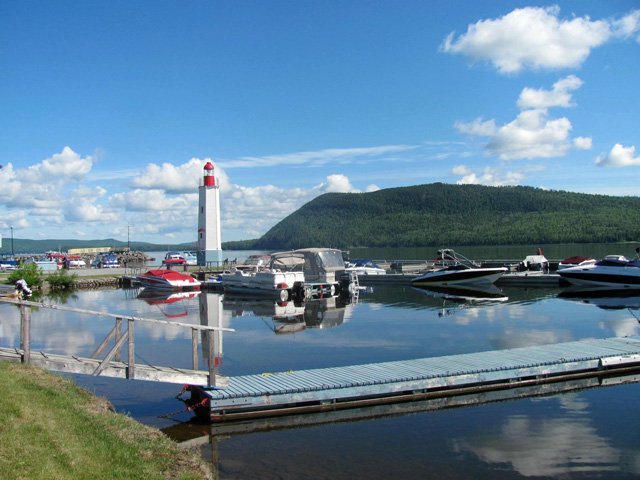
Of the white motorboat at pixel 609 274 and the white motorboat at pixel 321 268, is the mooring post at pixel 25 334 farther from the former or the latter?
the white motorboat at pixel 609 274

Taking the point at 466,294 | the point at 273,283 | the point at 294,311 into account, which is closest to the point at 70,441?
the point at 294,311

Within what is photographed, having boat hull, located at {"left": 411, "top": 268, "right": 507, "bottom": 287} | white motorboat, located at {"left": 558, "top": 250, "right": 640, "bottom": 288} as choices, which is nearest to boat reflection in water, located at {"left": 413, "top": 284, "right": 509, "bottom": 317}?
boat hull, located at {"left": 411, "top": 268, "right": 507, "bottom": 287}

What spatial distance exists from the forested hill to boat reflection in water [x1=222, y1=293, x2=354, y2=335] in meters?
117

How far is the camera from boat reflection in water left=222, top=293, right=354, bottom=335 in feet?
62.8

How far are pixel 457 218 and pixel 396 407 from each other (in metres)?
163

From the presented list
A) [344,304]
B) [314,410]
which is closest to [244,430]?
[314,410]

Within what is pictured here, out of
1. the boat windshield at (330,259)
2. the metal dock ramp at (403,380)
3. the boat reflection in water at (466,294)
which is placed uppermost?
the boat windshield at (330,259)

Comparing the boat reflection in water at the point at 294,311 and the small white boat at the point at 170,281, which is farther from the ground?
the small white boat at the point at 170,281

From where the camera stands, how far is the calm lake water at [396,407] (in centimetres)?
710

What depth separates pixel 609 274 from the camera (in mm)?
29859

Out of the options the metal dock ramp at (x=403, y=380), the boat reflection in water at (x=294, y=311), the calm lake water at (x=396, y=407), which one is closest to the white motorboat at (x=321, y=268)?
the boat reflection in water at (x=294, y=311)

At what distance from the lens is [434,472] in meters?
6.86

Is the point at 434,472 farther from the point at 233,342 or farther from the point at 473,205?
the point at 473,205

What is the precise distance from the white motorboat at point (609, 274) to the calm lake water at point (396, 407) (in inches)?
288
